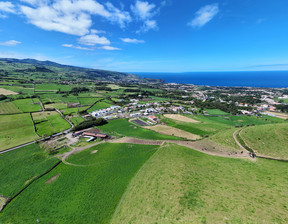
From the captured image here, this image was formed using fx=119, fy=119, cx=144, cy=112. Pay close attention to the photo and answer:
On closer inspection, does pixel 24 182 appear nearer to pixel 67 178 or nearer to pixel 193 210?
pixel 67 178

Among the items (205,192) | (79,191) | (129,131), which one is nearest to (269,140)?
(205,192)

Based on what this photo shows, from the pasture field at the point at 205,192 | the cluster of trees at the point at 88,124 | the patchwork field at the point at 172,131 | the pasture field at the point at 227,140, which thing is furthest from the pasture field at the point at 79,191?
the pasture field at the point at 227,140

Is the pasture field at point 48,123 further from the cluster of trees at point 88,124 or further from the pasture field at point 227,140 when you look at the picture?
the pasture field at point 227,140

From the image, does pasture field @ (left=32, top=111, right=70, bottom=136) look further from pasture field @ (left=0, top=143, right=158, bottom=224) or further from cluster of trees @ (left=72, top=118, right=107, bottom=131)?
pasture field @ (left=0, top=143, right=158, bottom=224)

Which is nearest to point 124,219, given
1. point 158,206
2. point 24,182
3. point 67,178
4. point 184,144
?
point 158,206

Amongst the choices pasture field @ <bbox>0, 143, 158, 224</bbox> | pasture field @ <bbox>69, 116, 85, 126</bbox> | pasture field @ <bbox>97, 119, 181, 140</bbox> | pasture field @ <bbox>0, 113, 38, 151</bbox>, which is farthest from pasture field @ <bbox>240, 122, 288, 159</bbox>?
pasture field @ <bbox>0, 113, 38, 151</bbox>

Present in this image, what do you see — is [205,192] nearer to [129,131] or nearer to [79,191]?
[79,191]
